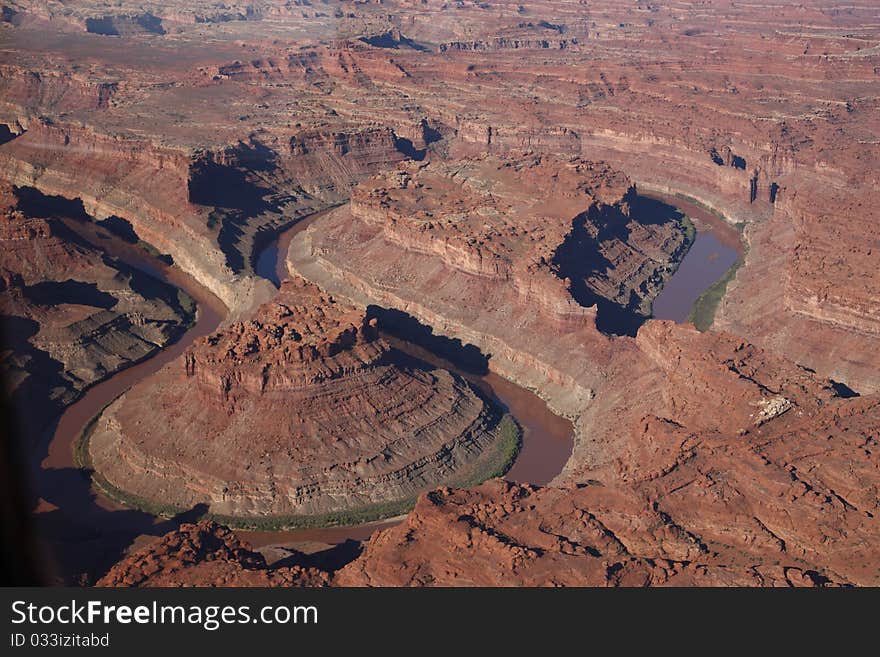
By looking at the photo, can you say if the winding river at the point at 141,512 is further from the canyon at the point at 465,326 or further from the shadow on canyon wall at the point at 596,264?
the shadow on canyon wall at the point at 596,264

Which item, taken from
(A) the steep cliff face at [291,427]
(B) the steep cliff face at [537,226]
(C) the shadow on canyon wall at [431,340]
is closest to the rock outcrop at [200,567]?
(A) the steep cliff face at [291,427]

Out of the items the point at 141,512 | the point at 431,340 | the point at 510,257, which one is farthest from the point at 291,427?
the point at 510,257

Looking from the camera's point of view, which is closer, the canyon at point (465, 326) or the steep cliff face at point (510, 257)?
the canyon at point (465, 326)

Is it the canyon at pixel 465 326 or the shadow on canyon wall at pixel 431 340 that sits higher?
the canyon at pixel 465 326

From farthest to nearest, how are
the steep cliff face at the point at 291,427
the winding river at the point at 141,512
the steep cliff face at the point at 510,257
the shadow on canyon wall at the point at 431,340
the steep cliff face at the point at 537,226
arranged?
the steep cliff face at the point at 537,226 < the shadow on canyon wall at the point at 431,340 < the steep cliff face at the point at 510,257 < the steep cliff face at the point at 291,427 < the winding river at the point at 141,512

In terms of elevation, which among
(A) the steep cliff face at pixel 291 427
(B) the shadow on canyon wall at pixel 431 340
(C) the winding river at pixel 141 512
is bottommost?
(C) the winding river at pixel 141 512

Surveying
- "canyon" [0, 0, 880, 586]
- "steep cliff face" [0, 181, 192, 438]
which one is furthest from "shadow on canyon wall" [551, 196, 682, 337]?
"steep cliff face" [0, 181, 192, 438]

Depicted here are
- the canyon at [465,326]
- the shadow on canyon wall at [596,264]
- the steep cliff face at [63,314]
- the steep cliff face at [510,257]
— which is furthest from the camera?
the shadow on canyon wall at [596,264]
